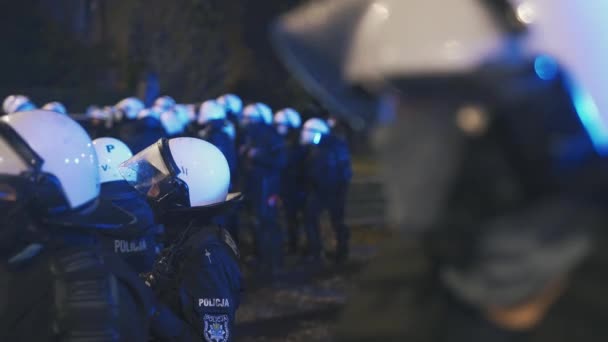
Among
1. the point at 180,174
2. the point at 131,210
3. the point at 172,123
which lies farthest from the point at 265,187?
the point at 180,174

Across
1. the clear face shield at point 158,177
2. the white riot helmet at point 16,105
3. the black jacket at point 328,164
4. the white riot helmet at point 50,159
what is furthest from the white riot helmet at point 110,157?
the white riot helmet at point 16,105

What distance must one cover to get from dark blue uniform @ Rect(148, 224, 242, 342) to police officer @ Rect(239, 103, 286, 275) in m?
6.51

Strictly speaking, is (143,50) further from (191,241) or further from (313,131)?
(191,241)

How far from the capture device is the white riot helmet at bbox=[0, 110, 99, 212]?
259 centimetres

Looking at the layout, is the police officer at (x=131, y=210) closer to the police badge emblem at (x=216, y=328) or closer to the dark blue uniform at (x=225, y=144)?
the police badge emblem at (x=216, y=328)

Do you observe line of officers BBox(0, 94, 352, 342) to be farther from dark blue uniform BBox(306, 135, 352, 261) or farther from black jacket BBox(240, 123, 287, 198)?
dark blue uniform BBox(306, 135, 352, 261)

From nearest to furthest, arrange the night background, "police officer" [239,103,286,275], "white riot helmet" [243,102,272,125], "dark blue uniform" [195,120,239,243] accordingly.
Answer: "dark blue uniform" [195,120,239,243] < "police officer" [239,103,286,275] < "white riot helmet" [243,102,272,125] < the night background

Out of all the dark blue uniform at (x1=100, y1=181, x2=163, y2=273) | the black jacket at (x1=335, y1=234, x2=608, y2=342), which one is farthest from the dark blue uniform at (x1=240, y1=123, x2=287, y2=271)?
the black jacket at (x1=335, y1=234, x2=608, y2=342)

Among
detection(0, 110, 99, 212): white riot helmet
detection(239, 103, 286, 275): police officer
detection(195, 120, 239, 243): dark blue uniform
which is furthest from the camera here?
detection(239, 103, 286, 275): police officer

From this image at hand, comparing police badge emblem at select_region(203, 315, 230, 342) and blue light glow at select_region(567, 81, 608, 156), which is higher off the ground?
blue light glow at select_region(567, 81, 608, 156)

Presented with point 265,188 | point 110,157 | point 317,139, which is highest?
point 110,157

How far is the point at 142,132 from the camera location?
10.1 m

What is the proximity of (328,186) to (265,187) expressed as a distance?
3.44ft

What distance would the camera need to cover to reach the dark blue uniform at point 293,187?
11773 millimetres
